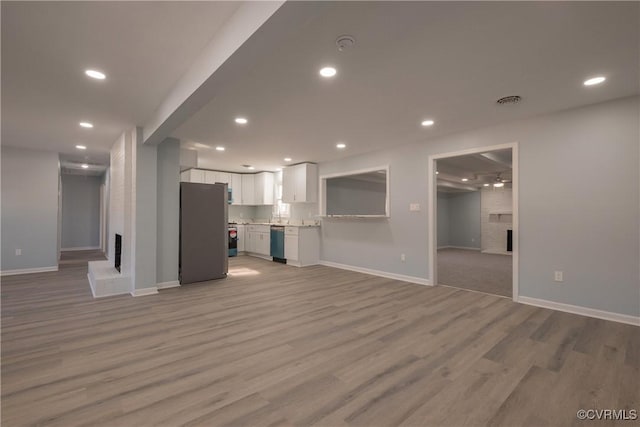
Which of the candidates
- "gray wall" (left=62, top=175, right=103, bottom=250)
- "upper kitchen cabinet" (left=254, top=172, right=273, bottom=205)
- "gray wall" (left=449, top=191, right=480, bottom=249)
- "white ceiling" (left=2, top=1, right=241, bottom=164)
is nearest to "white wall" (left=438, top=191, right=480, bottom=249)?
"gray wall" (left=449, top=191, right=480, bottom=249)

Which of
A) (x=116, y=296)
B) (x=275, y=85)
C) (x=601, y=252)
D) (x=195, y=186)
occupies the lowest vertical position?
(x=116, y=296)

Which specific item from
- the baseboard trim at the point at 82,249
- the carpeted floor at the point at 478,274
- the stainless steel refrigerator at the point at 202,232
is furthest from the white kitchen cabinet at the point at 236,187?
the carpeted floor at the point at 478,274

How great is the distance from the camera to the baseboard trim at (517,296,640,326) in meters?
3.05

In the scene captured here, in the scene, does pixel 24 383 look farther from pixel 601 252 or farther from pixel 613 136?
pixel 613 136

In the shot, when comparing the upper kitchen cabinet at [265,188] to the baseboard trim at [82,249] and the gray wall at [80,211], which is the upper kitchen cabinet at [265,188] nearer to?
the gray wall at [80,211]

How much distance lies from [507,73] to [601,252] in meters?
2.38

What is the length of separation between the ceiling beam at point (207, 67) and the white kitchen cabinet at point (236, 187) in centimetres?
487

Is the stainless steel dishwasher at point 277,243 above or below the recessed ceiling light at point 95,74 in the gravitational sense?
below

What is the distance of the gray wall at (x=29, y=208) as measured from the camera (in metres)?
5.45

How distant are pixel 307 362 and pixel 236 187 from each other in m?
7.08

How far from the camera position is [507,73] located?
2.59 metres

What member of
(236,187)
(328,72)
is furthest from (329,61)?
(236,187)

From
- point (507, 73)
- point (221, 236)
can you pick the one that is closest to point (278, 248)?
point (221, 236)

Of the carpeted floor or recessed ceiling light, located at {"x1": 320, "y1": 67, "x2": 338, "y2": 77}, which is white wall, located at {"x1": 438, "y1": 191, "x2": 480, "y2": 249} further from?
recessed ceiling light, located at {"x1": 320, "y1": 67, "x2": 338, "y2": 77}
